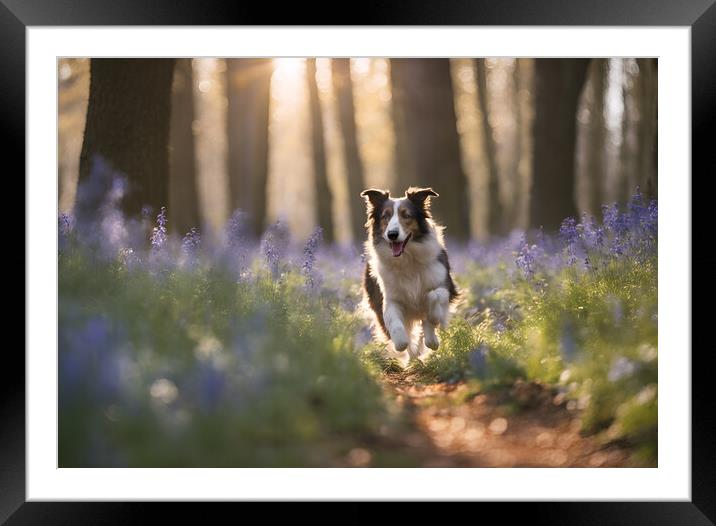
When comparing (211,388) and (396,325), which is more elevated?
(396,325)

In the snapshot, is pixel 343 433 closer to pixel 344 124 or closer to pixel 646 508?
pixel 646 508

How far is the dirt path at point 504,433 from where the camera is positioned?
4.36 metres

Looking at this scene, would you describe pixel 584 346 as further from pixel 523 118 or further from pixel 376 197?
pixel 523 118

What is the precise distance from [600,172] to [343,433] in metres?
15.8

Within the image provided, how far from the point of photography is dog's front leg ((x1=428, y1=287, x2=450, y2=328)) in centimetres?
596

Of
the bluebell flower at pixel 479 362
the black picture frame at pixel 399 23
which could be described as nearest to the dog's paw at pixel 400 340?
the bluebell flower at pixel 479 362

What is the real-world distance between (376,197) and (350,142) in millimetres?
8635

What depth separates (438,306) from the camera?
235 inches

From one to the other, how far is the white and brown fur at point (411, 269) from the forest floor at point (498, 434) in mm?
1106

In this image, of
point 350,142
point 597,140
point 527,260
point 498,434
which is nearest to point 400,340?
point 498,434

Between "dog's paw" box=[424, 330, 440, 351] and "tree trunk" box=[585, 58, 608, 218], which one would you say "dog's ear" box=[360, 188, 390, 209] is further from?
"tree trunk" box=[585, 58, 608, 218]

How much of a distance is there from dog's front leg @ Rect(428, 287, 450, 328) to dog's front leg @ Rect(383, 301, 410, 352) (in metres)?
0.30

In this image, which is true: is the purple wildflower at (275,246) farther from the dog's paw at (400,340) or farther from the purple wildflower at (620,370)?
the purple wildflower at (620,370)

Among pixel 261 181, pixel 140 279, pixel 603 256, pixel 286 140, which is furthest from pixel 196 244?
pixel 286 140
